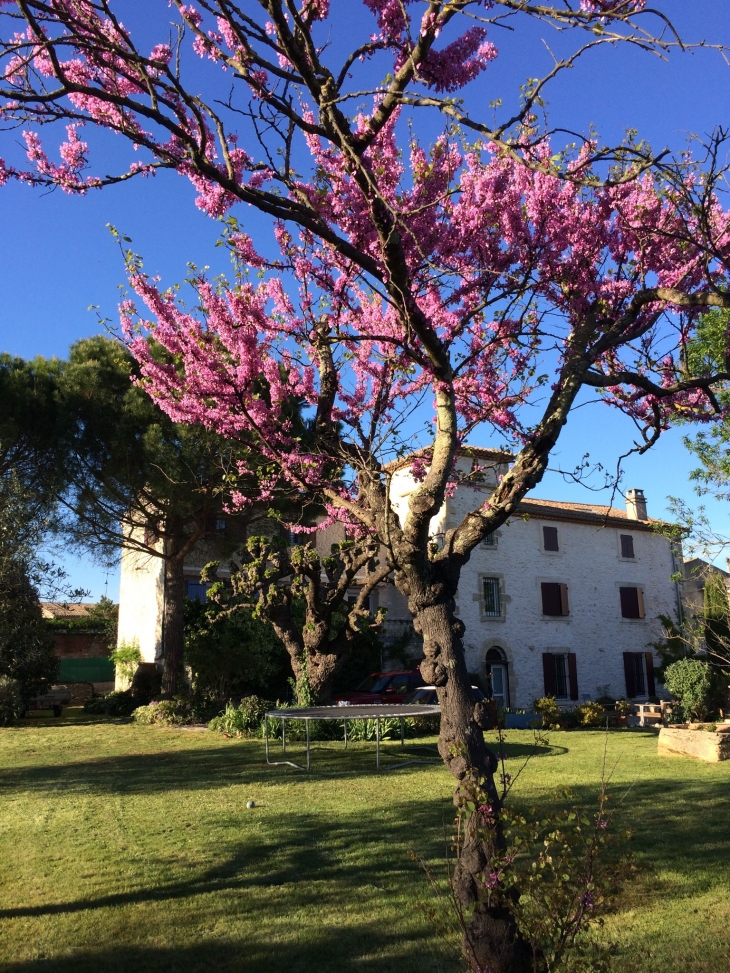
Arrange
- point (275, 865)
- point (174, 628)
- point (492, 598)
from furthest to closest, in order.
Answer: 1. point (492, 598)
2. point (174, 628)
3. point (275, 865)

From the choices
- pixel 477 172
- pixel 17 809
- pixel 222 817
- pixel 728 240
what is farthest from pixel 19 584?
pixel 728 240

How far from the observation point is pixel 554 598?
32.6 meters

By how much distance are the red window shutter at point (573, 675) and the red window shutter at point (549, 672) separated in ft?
2.51

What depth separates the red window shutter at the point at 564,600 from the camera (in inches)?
1292

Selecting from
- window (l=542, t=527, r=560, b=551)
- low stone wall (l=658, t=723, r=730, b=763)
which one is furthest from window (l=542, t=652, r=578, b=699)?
low stone wall (l=658, t=723, r=730, b=763)

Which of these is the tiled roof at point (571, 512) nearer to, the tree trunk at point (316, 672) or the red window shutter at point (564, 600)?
the red window shutter at point (564, 600)

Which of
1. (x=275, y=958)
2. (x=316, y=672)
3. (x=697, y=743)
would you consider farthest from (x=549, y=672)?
(x=275, y=958)

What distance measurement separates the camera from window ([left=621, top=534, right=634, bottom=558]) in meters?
35.3

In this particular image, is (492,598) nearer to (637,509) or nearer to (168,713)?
(637,509)

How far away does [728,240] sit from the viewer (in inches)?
300

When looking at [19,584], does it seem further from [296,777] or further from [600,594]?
[600,594]

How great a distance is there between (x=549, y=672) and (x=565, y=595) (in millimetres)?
3334

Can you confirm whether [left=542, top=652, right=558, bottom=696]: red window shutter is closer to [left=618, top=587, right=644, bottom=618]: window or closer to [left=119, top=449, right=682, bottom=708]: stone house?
[left=119, top=449, right=682, bottom=708]: stone house

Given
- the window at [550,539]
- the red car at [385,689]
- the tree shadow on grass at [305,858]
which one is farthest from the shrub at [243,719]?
the window at [550,539]
